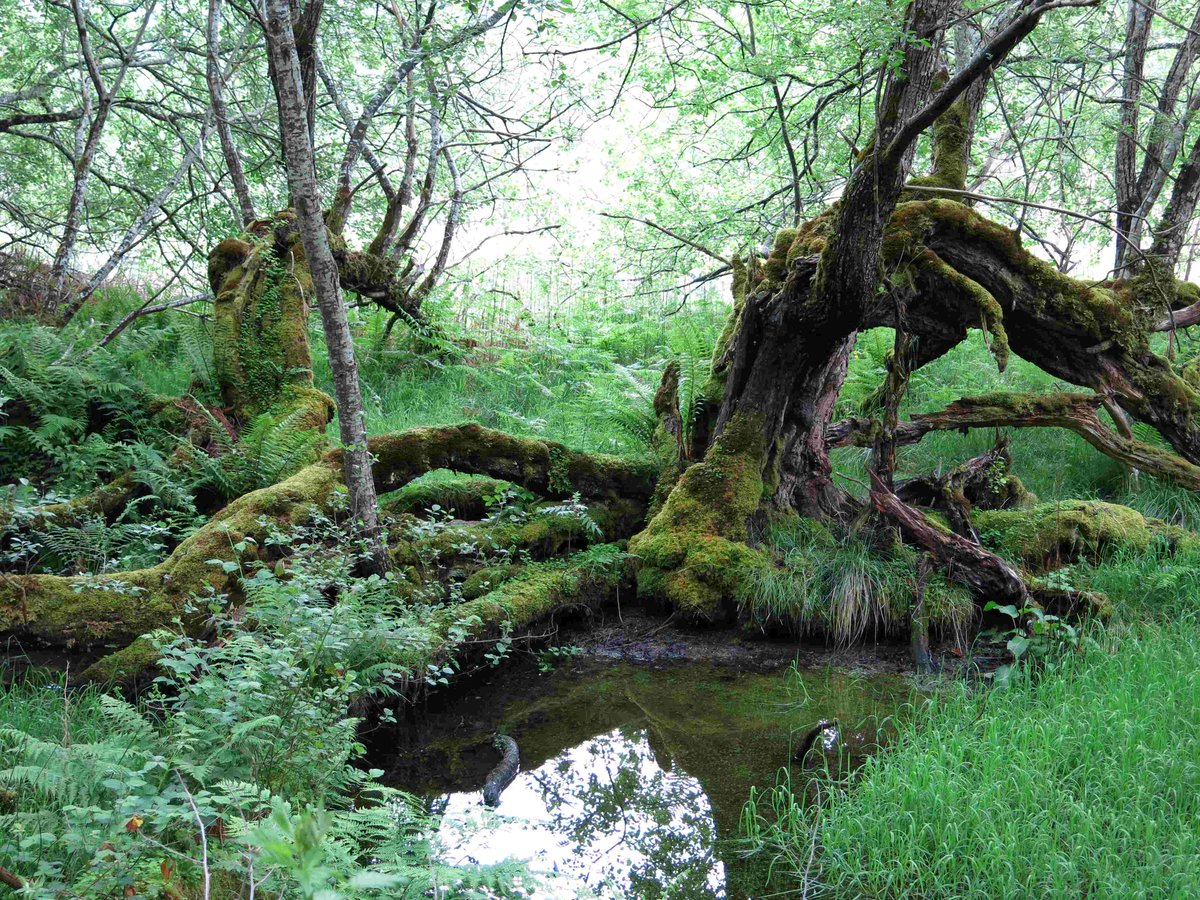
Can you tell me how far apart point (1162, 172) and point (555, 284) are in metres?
9.02

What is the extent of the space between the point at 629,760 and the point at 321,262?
10.8 ft

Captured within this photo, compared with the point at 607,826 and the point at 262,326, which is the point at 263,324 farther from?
the point at 607,826

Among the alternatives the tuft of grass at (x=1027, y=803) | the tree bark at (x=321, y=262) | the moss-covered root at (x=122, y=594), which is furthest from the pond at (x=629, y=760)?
the moss-covered root at (x=122, y=594)

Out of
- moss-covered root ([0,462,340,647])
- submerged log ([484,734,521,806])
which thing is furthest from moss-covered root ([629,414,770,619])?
moss-covered root ([0,462,340,647])

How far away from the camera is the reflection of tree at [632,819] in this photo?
340 cm

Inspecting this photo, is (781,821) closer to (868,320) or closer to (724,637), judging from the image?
(724,637)

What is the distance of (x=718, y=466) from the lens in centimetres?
641

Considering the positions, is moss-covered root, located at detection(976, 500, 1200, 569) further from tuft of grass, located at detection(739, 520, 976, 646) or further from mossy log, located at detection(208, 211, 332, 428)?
mossy log, located at detection(208, 211, 332, 428)

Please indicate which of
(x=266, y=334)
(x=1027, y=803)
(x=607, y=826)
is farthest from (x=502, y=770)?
(x=266, y=334)

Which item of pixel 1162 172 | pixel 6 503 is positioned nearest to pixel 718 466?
pixel 6 503

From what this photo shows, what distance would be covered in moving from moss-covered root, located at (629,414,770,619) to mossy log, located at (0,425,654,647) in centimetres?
80

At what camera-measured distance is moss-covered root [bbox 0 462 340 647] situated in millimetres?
4062

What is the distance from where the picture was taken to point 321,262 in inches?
188

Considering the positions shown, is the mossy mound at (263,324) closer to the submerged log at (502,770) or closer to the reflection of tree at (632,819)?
the submerged log at (502,770)
